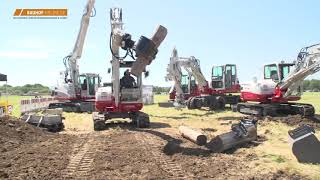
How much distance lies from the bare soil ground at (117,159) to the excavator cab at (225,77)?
16.9m

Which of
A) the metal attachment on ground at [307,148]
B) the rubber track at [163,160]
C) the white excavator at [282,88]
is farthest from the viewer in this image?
the white excavator at [282,88]

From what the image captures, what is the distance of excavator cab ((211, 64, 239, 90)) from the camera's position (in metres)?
33.0

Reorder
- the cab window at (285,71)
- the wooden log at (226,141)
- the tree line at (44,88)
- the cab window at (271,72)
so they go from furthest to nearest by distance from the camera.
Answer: the tree line at (44,88), the cab window at (271,72), the cab window at (285,71), the wooden log at (226,141)

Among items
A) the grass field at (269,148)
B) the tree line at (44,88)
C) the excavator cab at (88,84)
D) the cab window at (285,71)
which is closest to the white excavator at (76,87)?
the excavator cab at (88,84)

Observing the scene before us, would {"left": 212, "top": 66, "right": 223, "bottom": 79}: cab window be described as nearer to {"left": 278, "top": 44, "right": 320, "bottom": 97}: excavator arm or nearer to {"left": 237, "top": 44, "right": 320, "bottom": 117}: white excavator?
{"left": 237, "top": 44, "right": 320, "bottom": 117}: white excavator

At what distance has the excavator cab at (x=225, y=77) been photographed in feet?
108

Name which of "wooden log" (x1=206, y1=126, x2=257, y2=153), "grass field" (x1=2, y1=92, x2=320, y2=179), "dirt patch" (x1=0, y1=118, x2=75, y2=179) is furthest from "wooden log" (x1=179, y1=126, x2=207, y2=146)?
"dirt patch" (x1=0, y1=118, x2=75, y2=179)

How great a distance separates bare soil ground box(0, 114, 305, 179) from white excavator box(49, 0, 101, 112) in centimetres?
1459

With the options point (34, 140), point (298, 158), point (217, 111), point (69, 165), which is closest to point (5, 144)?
point (34, 140)

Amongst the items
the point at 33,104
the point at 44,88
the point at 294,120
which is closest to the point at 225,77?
the point at 294,120

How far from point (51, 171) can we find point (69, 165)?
0.79 metres

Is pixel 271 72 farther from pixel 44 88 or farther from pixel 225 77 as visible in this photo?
pixel 44 88

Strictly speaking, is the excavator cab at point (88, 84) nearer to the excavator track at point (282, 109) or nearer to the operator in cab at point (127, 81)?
the excavator track at point (282, 109)

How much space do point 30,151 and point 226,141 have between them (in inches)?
215
